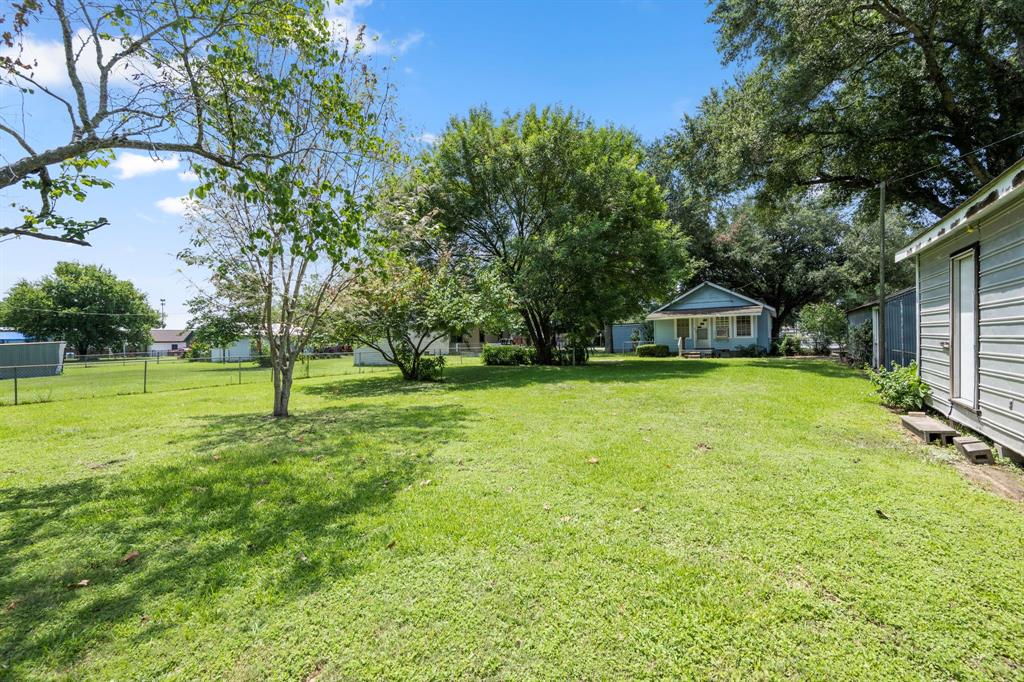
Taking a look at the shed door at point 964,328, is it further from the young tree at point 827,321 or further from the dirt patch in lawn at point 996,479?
the young tree at point 827,321

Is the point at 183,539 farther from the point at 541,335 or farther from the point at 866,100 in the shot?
the point at 866,100

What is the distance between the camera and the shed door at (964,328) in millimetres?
5500

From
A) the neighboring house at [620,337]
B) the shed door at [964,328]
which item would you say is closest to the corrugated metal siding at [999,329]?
the shed door at [964,328]

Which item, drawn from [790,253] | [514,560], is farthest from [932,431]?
[790,253]

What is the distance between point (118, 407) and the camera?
982cm

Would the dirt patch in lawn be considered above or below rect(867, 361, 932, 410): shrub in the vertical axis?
below

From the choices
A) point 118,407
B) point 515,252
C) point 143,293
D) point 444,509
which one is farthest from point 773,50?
point 143,293

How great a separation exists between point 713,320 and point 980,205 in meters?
21.3

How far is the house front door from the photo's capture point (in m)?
25.4

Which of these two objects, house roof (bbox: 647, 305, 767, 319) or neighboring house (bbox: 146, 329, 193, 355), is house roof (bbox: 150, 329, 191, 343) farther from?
house roof (bbox: 647, 305, 767, 319)

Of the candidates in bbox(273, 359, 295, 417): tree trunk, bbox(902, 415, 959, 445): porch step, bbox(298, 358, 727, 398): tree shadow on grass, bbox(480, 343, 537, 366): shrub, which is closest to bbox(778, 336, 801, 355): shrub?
bbox(298, 358, 727, 398): tree shadow on grass

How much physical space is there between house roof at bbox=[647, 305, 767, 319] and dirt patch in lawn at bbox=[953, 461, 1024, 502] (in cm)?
2083

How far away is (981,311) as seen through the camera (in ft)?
17.4

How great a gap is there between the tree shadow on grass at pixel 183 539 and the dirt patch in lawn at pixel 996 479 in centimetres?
529
